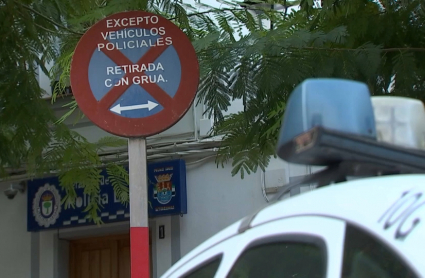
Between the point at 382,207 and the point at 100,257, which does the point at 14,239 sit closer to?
the point at 100,257

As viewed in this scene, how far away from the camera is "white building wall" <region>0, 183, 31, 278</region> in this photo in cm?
1024

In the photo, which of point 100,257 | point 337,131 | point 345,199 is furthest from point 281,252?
point 100,257

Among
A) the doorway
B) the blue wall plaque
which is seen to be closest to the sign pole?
the blue wall plaque

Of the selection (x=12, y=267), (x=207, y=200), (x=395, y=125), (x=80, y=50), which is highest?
(x=80, y=50)

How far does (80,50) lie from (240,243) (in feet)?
9.59

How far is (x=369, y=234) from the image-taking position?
1.65m

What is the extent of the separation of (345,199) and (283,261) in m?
0.28

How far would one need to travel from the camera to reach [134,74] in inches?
179

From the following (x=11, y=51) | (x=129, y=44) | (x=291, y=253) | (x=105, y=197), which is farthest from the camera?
(x=105, y=197)

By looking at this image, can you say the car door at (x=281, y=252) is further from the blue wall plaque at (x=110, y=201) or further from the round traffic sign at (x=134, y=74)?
the blue wall plaque at (x=110, y=201)

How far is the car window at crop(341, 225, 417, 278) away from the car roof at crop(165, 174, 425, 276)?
0.02 m

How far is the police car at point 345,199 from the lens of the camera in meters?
1.62

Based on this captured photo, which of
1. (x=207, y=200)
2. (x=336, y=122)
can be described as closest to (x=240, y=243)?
(x=336, y=122)

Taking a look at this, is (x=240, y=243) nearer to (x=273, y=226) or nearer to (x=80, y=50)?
(x=273, y=226)
